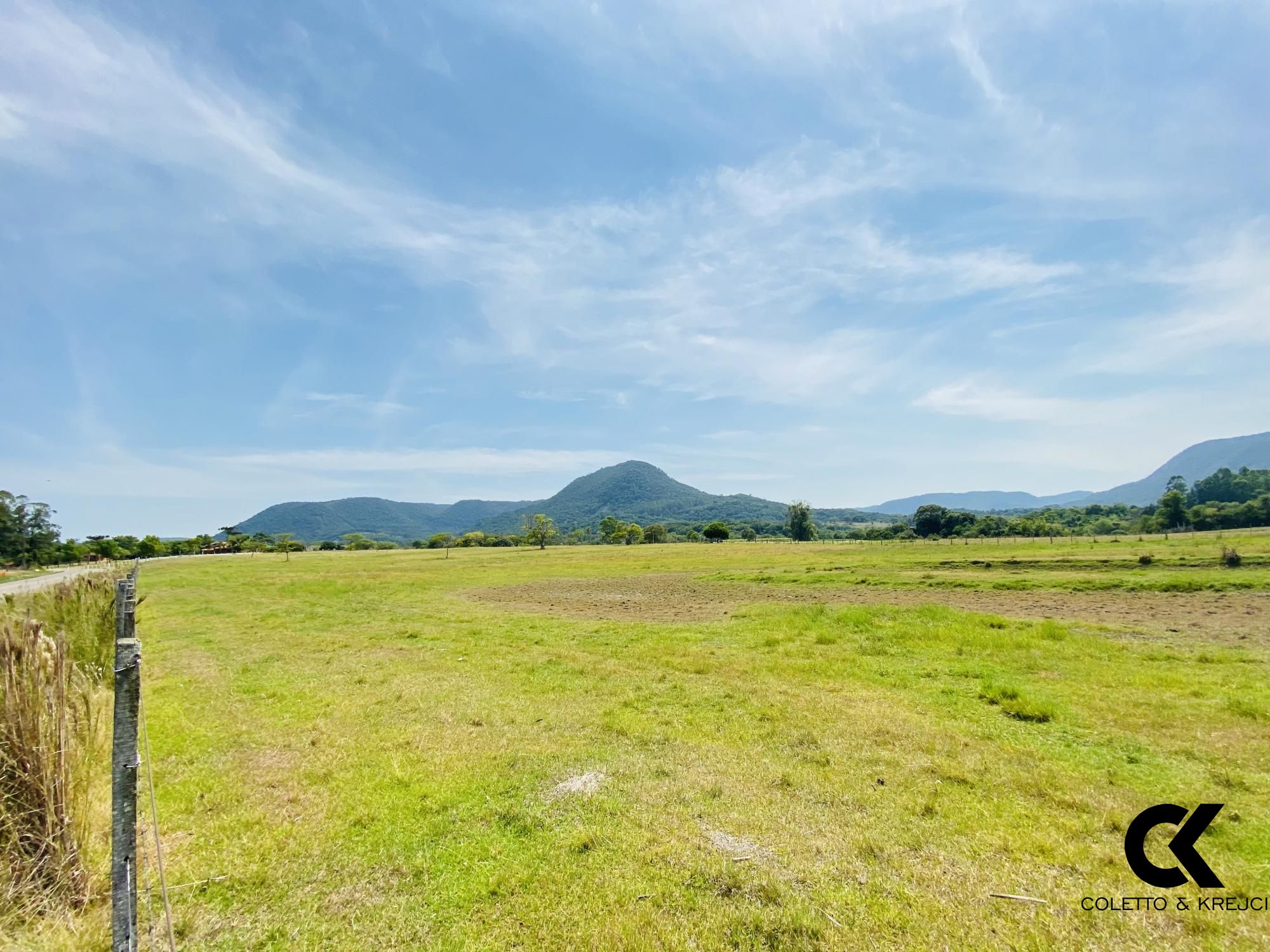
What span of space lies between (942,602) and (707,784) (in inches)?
858

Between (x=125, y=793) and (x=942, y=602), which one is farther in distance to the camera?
(x=942, y=602)

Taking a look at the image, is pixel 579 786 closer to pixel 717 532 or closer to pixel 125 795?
pixel 125 795

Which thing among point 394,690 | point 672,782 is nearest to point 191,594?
point 394,690

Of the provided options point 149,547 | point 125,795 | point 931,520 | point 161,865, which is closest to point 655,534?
point 931,520

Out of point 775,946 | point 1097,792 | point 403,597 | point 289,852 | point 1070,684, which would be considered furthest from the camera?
point 403,597

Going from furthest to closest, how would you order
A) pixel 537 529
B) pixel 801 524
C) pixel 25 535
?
pixel 801 524
pixel 537 529
pixel 25 535

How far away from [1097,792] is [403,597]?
105ft

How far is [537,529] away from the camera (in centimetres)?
11431

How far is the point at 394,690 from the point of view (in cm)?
1171

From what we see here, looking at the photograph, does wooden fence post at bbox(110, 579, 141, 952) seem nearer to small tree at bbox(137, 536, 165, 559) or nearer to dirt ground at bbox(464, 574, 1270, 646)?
dirt ground at bbox(464, 574, 1270, 646)

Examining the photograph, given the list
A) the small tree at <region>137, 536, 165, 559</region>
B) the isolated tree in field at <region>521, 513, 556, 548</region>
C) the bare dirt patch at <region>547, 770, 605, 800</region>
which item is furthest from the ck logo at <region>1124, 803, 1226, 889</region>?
the small tree at <region>137, 536, 165, 559</region>

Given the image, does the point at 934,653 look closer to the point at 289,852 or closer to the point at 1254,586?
the point at 289,852

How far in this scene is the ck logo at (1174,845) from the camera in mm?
5004

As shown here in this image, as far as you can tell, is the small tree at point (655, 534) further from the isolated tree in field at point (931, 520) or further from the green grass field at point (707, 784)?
the green grass field at point (707, 784)
